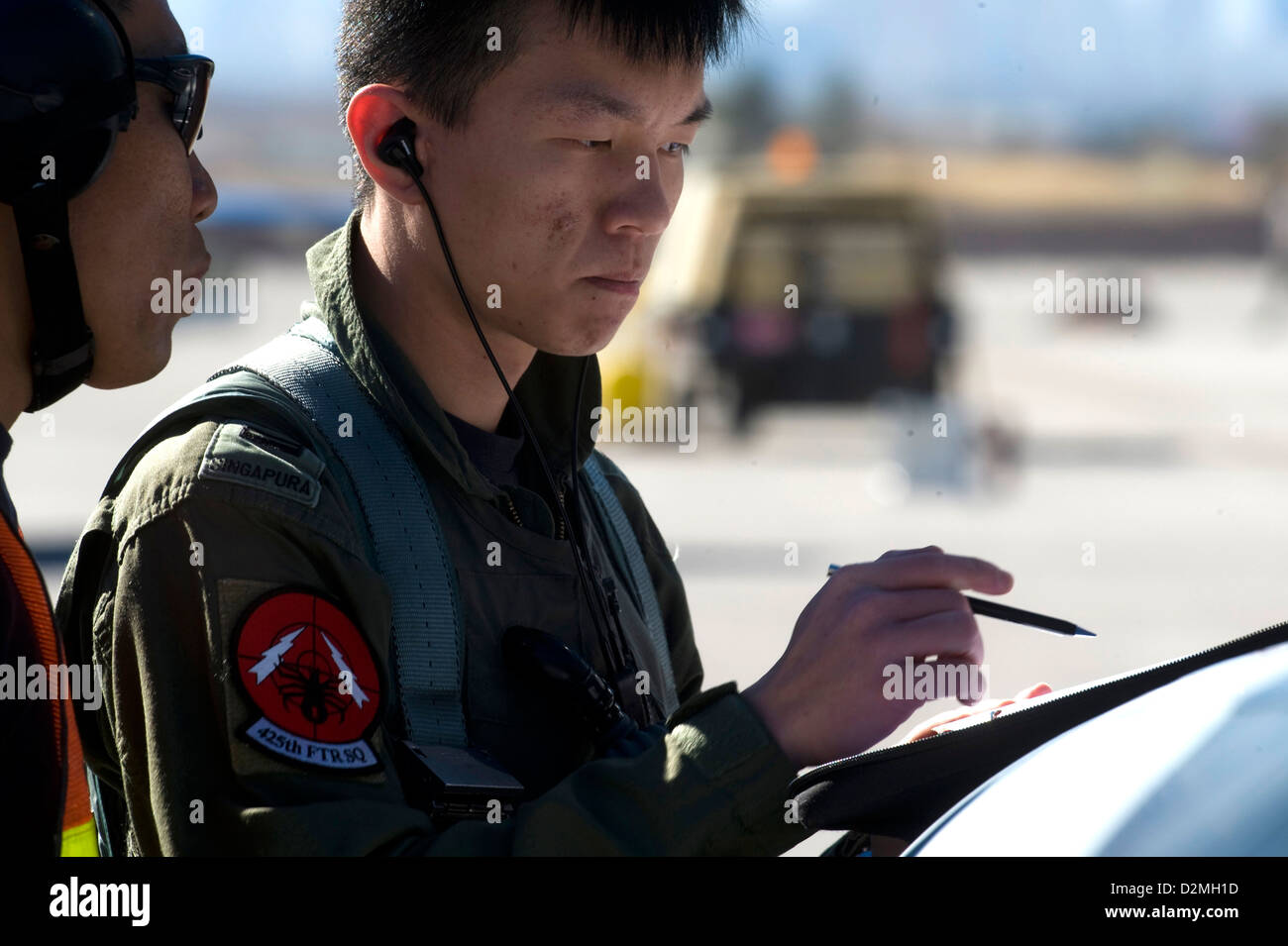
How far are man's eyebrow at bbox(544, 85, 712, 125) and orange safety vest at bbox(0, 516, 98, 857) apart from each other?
2.25 feet

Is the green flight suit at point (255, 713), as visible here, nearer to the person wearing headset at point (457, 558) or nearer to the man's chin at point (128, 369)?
the person wearing headset at point (457, 558)

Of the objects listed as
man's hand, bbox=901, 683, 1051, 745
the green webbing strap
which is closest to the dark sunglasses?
the green webbing strap

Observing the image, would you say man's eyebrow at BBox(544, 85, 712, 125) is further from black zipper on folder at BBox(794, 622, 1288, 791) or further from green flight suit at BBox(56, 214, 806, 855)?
black zipper on folder at BBox(794, 622, 1288, 791)

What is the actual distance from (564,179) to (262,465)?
0.44 meters

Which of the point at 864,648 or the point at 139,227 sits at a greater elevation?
the point at 139,227

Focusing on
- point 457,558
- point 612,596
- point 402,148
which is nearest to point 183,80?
point 402,148

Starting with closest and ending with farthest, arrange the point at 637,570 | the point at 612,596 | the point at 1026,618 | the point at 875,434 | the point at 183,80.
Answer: the point at 183,80
the point at 1026,618
the point at 612,596
the point at 637,570
the point at 875,434

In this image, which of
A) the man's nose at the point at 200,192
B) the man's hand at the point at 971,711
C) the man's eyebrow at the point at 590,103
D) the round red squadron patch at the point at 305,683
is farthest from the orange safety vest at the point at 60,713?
the man's hand at the point at 971,711

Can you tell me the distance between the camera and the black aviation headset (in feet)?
5.02

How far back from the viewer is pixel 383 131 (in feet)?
5.99

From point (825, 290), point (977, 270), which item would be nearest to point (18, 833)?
point (825, 290)

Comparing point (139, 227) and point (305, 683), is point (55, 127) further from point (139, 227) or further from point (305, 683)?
point (305, 683)
